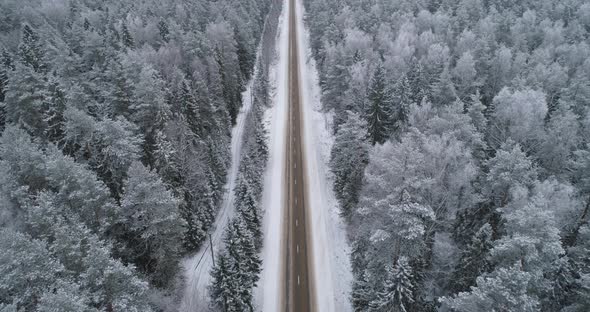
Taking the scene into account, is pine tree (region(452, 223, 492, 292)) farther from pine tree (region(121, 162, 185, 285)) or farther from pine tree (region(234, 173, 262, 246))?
pine tree (region(121, 162, 185, 285))

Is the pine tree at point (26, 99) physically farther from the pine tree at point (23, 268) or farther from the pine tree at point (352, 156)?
the pine tree at point (352, 156)

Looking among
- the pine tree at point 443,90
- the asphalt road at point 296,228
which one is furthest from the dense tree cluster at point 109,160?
the pine tree at point 443,90

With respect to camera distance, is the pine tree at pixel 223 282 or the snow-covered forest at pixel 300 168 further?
the pine tree at pixel 223 282

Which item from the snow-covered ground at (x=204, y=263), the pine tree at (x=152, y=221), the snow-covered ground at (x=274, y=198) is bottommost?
the snow-covered ground at (x=274, y=198)

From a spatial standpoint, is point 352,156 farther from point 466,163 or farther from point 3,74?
point 3,74

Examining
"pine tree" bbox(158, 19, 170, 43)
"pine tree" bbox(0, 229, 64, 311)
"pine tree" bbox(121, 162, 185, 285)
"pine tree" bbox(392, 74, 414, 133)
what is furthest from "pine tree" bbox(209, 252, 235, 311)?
"pine tree" bbox(158, 19, 170, 43)

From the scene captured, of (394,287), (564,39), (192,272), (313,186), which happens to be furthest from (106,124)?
(564,39)
